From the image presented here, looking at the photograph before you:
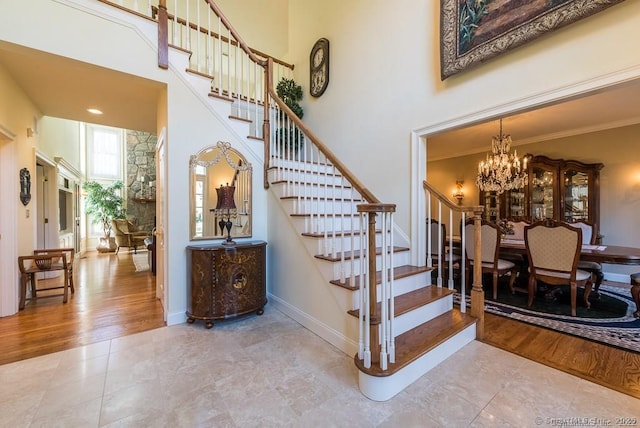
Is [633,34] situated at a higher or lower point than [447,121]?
higher

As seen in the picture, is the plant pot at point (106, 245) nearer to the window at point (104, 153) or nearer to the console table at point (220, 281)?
the window at point (104, 153)

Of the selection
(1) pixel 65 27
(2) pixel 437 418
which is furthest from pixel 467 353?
(1) pixel 65 27

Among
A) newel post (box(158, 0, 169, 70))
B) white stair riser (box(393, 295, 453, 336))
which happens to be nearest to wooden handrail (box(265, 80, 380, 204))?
white stair riser (box(393, 295, 453, 336))

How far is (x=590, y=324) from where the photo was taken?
8.76 ft

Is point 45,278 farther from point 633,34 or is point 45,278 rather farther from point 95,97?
point 633,34

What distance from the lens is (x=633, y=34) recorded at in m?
1.75

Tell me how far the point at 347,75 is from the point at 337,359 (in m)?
3.65

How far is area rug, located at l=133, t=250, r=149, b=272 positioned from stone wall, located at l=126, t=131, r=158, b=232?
1490 mm

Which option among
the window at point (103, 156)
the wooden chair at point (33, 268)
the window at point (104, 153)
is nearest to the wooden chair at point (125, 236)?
the window at point (103, 156)

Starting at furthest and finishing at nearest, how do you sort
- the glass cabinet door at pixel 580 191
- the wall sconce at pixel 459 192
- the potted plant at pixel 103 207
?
the potted plant at pixel 103 207
the wall sconce at pixel 459 192
the glass cabinet door at pixel 580 191

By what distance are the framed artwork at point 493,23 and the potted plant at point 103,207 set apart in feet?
29.4

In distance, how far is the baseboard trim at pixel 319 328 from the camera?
218 cm

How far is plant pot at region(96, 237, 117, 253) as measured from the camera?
297 inches

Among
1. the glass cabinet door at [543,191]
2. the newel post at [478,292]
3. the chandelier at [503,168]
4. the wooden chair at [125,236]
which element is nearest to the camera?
the newel post at [478,292]
